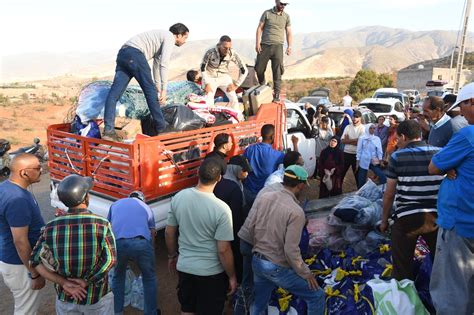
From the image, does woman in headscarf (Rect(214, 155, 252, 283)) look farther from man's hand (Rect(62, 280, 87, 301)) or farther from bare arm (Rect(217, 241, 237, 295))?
man's hand (Rect(62, 280, 87, 301))

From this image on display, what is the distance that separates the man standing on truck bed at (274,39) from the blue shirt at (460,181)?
14.0ft

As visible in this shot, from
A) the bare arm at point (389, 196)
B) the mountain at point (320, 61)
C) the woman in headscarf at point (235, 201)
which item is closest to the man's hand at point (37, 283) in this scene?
the woman in headscarf at point (235, 201)

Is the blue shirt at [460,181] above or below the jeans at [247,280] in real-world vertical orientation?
above

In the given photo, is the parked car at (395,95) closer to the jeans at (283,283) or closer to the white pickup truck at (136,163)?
the white pickup truck at (136,163)

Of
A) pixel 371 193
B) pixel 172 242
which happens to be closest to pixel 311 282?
pixel 172 242

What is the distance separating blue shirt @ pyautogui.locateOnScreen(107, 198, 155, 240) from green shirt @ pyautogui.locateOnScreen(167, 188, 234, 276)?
1.43ft

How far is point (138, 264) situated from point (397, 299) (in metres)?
2.22

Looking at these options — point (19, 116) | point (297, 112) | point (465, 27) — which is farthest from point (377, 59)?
point (297, 112)

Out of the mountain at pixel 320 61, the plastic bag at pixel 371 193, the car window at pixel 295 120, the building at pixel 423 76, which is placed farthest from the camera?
the mountain at pixel 320 61

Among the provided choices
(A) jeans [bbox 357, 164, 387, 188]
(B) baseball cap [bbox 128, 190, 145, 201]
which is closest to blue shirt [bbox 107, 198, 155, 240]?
(B) baseball cap [bbox 128, 190, 145, 201]

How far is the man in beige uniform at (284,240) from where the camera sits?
292 centimetres

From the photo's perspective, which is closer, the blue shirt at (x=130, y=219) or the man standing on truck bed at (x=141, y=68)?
the blue shirt at (x=130, y=219)

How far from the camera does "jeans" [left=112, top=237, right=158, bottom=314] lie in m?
3.37

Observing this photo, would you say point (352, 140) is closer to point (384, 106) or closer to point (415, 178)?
point (415, 178)
